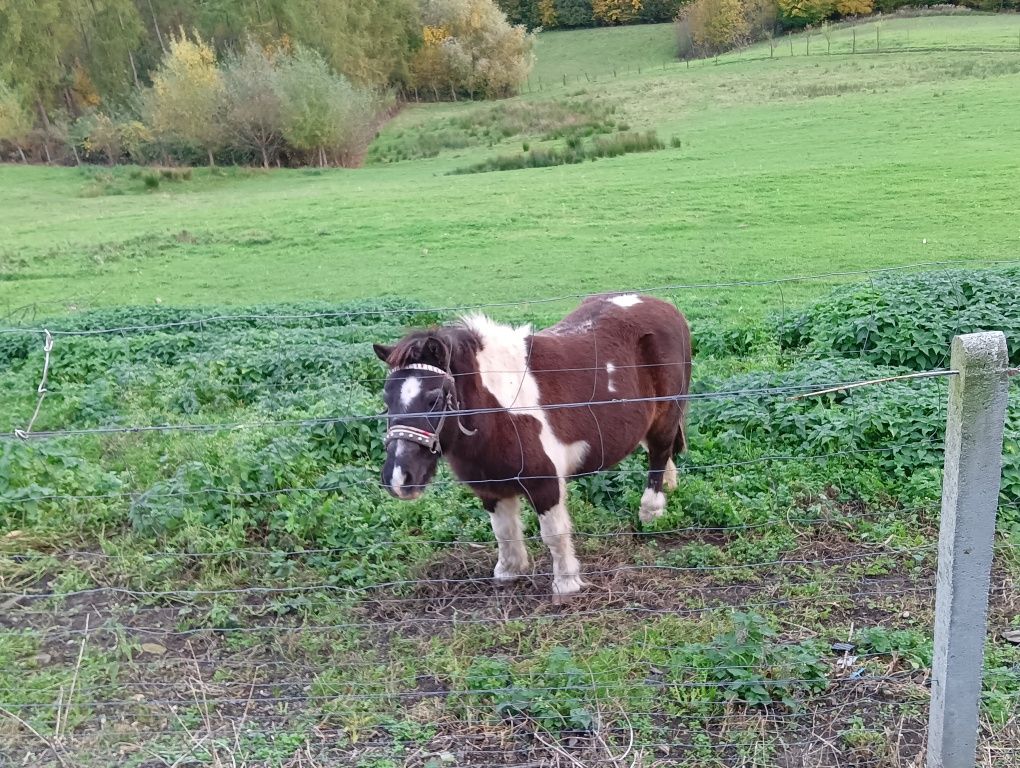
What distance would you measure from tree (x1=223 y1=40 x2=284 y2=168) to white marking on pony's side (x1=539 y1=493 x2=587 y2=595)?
38273 millimetres

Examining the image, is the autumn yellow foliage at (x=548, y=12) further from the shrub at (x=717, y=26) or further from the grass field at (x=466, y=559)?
the grass field at (x=466, y=559)

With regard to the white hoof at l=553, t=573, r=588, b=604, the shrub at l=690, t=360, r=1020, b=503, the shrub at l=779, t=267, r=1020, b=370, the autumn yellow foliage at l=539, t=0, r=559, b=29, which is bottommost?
the white hoof at l=553, t=573, r=588, b=604

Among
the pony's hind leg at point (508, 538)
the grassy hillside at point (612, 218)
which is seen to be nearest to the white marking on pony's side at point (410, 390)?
the pony's hind leg at point (508, 538)

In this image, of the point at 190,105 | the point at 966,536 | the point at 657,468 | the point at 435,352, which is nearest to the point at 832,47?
the point at 190,105

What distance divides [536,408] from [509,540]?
1.29m

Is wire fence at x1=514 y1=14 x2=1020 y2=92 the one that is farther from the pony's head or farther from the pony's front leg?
the pony's head

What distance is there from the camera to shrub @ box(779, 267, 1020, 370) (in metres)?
7.48

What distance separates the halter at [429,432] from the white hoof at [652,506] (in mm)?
1688

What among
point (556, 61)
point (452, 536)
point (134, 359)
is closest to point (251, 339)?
point (134, 359)

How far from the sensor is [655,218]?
17.5 meters

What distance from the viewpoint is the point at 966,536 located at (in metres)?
2.65

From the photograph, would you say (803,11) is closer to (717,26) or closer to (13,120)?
(717,26)

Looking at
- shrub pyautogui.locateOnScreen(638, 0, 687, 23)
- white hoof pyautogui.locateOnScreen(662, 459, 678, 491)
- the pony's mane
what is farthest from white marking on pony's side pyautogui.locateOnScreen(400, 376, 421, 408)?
shrub pyautogui.locateOnScreen(638, 0, 687, 23)

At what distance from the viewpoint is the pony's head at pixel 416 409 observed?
13.3 ft
